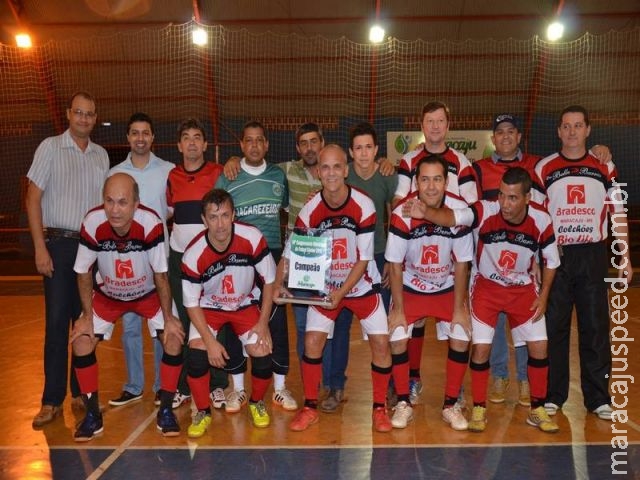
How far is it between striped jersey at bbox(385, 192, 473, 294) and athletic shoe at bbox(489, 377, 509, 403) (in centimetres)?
116

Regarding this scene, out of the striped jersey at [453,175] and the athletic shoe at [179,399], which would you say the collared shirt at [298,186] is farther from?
the athletic shoe at [179,399]

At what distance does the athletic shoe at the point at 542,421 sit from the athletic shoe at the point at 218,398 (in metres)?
2.26

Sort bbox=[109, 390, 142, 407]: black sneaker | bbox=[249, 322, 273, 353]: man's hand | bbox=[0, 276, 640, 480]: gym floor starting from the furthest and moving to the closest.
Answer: bbox=[109, 390, 142, 407]: black sneaker < bbox=[249, 322, 273, 353]: man's hand < bbox=[0, 276, 640, 480]: gym floor

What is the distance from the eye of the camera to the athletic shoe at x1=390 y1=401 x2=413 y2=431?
4457 mm

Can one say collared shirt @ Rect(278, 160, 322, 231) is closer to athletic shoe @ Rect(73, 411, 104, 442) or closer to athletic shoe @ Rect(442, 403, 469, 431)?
athletic shoe @ Rect(442, 403, 469, 431)

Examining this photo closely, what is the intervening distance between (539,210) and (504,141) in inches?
29.4

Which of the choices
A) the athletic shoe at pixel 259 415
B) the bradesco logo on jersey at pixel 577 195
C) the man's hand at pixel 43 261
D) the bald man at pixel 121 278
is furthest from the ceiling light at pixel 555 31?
the man's hand at pixel 43 261

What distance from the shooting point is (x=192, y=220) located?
4910mm

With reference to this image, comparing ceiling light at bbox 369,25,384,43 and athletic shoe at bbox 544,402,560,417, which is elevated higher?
ceiling light at bbox 369,25,384,43

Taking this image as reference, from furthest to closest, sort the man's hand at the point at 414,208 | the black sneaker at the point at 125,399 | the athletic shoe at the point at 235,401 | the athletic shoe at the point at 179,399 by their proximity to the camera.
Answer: the black sneaker at the point at 125,399, the athletic shoe at the point at 179,399, the athletic shoe at the point at 235,401, the man's hand at the point at 414,208

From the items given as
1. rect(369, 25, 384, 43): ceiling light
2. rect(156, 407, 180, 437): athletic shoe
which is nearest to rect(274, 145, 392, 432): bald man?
rect(156, 407, 180, 437): athletic shoe

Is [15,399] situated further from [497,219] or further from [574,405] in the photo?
[574,405]

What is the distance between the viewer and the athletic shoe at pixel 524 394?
16.2 ft

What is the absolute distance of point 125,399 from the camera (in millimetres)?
5168
